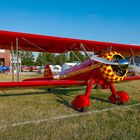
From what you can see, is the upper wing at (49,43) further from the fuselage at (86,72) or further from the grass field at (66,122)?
the grass field at (66,122)

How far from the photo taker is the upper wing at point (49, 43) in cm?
646

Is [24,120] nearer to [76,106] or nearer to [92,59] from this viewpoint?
[76,106]

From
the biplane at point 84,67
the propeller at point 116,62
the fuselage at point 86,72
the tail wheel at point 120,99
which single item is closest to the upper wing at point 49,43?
the biplane at point 84,67

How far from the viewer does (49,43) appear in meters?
7.57

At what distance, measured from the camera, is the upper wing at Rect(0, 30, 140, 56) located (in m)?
6.46

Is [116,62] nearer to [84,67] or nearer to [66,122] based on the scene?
[84,67]

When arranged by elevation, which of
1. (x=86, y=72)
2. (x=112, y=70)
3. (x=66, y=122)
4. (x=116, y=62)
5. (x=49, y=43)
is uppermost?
(x=49, y=43)

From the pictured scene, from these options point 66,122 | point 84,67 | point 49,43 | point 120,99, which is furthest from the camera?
point 49,43

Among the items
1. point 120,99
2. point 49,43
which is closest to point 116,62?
point 120,99

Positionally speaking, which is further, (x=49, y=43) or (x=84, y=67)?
(x=49, y=43)

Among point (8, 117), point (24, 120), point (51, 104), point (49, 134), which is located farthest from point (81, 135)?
point (51, 104)

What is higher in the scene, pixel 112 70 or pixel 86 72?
pixel 112 70

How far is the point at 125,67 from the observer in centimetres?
678

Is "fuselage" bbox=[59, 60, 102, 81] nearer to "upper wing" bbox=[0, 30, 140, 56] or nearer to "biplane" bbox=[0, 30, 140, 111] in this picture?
"biplane" bbox=[0, 30, 140, 111]
